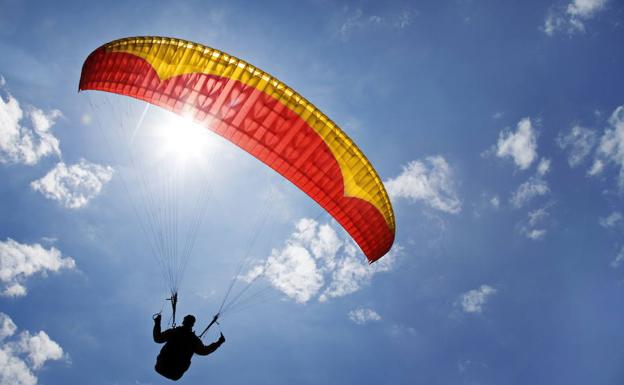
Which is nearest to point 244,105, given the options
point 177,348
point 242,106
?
point 242,106

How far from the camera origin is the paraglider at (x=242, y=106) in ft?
30.1

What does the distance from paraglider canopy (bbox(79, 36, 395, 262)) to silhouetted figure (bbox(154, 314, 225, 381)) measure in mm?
4634

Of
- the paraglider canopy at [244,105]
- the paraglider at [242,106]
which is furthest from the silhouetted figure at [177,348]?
the paraglider canopy at [244,105]

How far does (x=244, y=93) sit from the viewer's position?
9.39 meters

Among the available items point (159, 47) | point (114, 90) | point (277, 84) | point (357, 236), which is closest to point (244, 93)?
point (277, 84)

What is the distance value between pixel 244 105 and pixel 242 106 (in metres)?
0.06

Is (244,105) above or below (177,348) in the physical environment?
above

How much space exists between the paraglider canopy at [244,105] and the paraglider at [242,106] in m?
0.02

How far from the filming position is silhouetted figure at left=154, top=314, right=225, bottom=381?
7.70 meters

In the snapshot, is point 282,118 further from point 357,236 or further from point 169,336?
point 169,336

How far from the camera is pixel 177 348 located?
309 inches

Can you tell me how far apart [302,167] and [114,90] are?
17.6ft

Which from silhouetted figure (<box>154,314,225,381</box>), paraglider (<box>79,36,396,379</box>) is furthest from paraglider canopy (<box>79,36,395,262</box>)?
silhouetted figure (<box>154,314,225,381</box>)

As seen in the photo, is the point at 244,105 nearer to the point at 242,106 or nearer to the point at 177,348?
the point at 242,106
